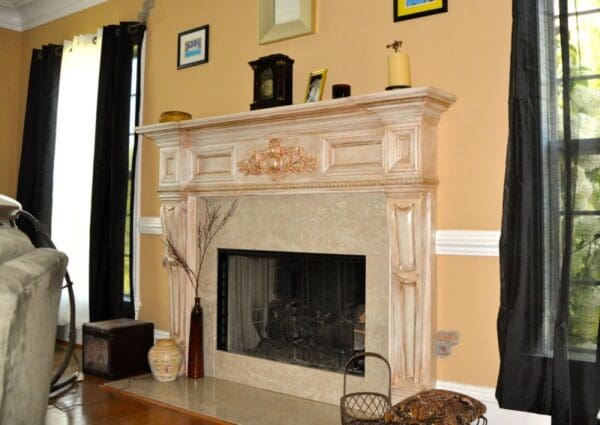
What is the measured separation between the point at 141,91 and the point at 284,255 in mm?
1947

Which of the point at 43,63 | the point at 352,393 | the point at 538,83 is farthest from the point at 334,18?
the point at 43,63

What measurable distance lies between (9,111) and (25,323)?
19.2 feet

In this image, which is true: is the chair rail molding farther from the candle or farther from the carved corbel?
the candle

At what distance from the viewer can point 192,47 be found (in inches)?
169

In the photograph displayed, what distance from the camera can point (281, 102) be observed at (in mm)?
3488

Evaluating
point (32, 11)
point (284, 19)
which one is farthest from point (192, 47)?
point (32, 11)

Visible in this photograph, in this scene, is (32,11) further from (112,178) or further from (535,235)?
(535,235)

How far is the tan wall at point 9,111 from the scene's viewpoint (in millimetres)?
5852

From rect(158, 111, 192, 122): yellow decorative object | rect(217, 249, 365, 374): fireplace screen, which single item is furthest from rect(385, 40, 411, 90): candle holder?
rect(158, 111, 192, 122): yellow decorative object

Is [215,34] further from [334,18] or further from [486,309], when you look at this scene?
[486,309]

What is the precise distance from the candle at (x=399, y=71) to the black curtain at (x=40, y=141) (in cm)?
348

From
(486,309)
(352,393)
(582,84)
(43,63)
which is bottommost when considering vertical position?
(352,393)

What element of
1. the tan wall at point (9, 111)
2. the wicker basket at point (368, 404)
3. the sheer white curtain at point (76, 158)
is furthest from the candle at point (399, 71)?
the tan wall at point (9, 111)

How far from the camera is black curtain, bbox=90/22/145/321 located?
4.59 metres
